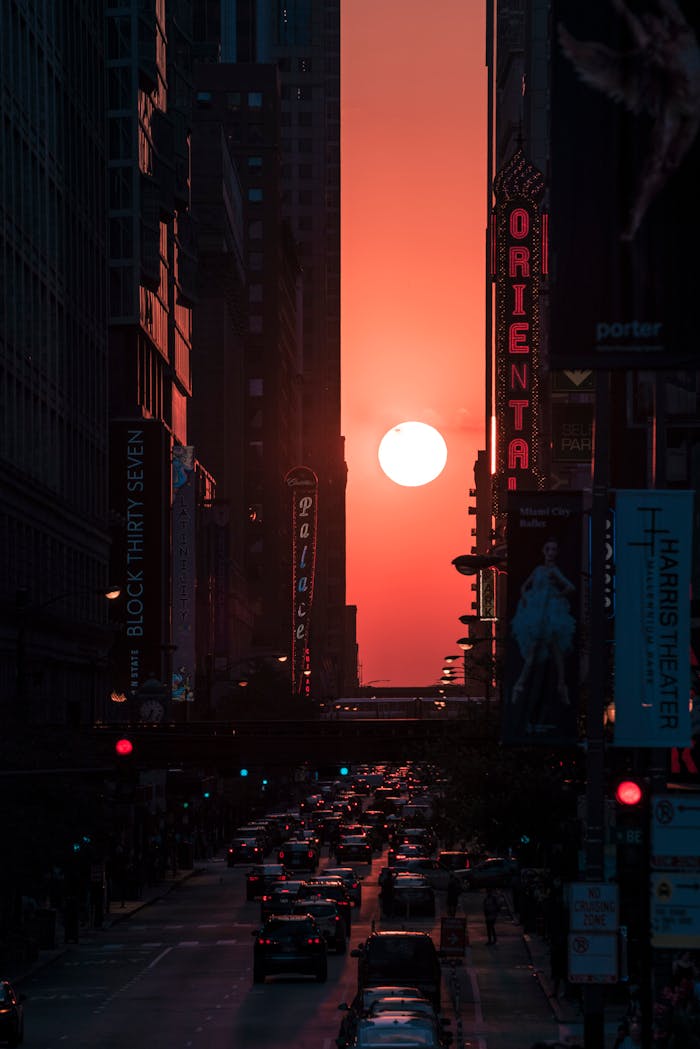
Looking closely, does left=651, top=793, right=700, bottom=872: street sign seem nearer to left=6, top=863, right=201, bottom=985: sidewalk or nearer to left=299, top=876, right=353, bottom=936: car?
left=6, top=863, right=201, bottom=985: sidewalk

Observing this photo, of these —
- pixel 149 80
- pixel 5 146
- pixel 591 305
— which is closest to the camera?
pixel 591 305

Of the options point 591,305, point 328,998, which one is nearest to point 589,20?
point 591,305

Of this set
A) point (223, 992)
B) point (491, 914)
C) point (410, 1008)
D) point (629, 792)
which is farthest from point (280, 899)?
point (629, 792)

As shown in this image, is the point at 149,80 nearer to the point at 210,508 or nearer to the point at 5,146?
the point at 5,146

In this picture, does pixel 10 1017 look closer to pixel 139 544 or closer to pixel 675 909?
pixel 675 909

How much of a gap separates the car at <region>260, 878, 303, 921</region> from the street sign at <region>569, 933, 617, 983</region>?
99.8 ft

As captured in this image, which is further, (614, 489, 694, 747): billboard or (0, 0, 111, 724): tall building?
(0, 0, 111, 724): tall building

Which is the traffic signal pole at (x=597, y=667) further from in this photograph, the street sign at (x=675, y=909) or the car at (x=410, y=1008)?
the car at (x=410, y=1008)

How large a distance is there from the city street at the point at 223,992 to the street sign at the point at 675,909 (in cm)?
1369

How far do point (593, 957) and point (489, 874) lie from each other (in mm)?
72115

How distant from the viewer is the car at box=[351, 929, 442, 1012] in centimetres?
4562

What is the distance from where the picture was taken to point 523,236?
381ft

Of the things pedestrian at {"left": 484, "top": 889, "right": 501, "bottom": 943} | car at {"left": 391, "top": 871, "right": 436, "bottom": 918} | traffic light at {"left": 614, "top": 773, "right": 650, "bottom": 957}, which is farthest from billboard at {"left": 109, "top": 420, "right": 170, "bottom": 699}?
traffic light at {"left": 614, "top": 773, "right": 650, "bottom": 957}

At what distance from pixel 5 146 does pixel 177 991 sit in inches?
1710
